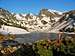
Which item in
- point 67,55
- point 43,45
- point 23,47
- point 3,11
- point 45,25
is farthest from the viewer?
point 45,25

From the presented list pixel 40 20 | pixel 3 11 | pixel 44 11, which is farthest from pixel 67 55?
pixel 44 11

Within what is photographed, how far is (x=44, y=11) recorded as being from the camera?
99688mm

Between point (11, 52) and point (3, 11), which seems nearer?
point (11, 52)

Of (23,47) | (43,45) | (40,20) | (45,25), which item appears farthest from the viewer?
(40,20)

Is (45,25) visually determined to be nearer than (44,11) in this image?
Yes

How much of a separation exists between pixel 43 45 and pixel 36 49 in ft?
1.24

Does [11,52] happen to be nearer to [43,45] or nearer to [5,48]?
[5,48]

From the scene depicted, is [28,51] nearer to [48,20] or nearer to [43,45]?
[43,45]

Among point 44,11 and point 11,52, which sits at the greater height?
point 44,11

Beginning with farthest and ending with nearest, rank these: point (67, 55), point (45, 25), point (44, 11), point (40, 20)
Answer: point (44, 11) → point (40, 20) → point (45, 25) → point (67, 55)

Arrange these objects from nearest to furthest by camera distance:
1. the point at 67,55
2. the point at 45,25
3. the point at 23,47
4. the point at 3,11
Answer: the point at 67,55, the point at 23,47, the point at 3,11, the point at 45,25

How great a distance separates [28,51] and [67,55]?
2.17m

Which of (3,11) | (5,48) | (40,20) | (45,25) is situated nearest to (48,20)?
(40,20)

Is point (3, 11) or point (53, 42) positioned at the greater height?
point (3, 11)
